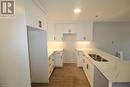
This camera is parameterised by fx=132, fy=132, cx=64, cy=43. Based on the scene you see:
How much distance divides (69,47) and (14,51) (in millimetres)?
5437

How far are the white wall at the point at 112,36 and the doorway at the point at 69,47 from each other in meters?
1.15

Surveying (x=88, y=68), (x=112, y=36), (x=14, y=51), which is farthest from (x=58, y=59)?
(x=14, y=51)

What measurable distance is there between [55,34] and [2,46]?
495cm

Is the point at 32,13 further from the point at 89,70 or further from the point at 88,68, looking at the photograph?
the point at 88,68

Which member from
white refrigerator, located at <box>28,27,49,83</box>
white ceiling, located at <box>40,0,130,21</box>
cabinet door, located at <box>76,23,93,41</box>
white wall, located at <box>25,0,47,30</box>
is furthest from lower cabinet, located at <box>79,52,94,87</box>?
cabinet door, located at <box>76,23,93,41</box>

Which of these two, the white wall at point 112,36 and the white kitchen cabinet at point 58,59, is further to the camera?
the white wall at point 112,36

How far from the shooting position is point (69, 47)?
7.43 metres

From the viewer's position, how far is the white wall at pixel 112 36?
7.12 m

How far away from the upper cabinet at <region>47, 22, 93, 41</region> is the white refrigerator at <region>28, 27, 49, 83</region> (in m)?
2.90

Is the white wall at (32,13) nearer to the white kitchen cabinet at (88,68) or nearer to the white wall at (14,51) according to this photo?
the white wall at (14,51)

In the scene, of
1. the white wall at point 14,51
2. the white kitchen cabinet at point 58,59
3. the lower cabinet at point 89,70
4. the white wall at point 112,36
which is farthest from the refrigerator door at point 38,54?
the white wall at point 112,36

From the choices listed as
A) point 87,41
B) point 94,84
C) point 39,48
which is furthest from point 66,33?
point 94,84

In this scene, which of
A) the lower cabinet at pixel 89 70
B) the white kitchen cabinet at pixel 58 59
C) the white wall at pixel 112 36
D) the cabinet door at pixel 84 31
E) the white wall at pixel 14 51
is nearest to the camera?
the white wall at pixel 14 51

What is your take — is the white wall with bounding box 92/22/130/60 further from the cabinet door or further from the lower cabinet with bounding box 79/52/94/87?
the lower cabinet with bounding box 79/52/94/87
